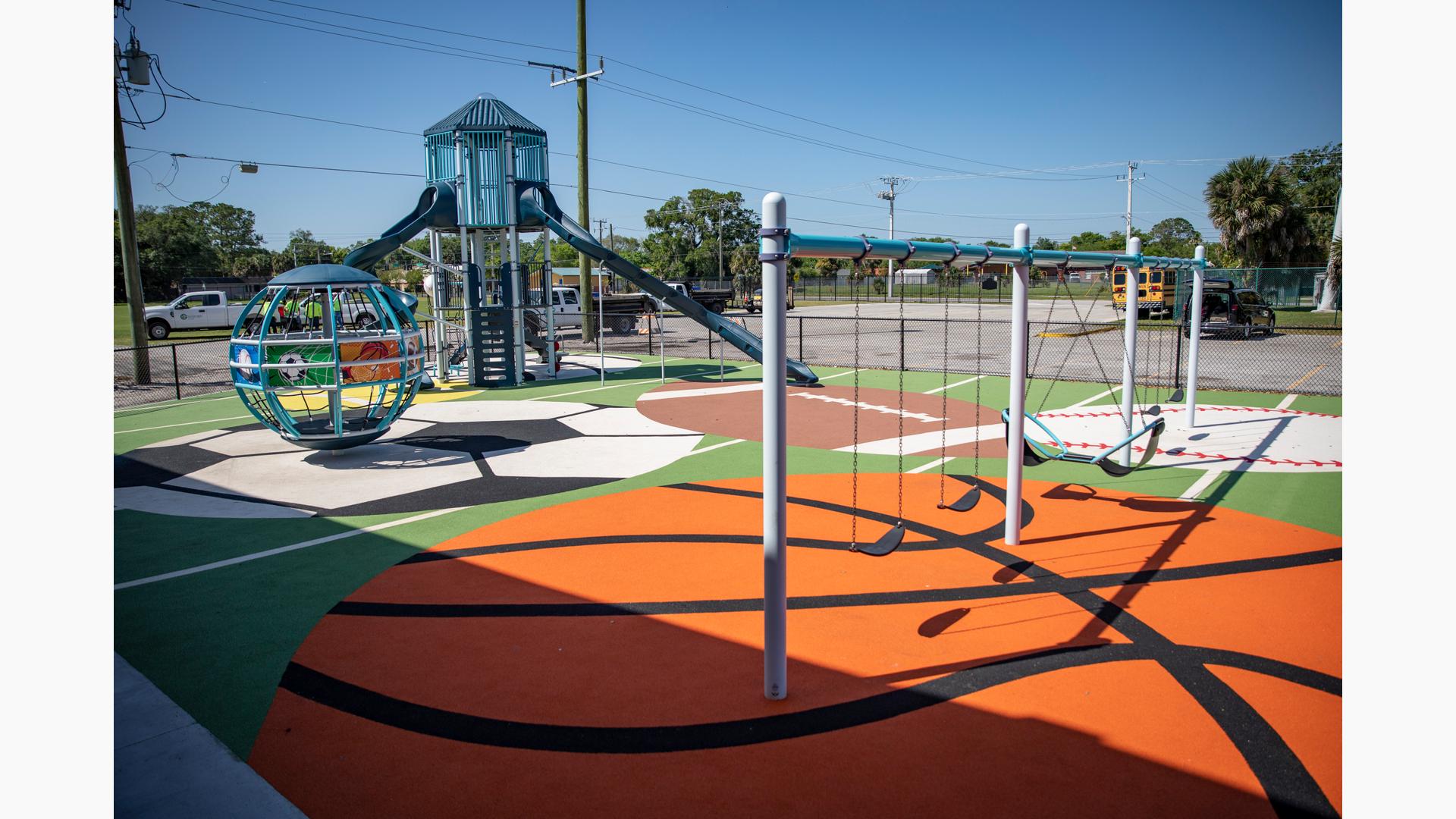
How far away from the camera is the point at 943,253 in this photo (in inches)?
247

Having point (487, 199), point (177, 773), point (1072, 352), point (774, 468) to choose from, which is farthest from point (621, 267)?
point (177, 773)

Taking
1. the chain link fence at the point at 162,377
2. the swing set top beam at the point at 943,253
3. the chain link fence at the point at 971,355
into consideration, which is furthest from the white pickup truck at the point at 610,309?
the swing set top beam at the point at 943,253

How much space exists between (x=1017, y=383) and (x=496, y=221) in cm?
1639

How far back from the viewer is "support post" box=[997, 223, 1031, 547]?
23.9ft

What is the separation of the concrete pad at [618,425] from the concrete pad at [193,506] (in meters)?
5.36

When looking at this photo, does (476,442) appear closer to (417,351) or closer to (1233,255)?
(417,351)

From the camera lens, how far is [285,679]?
5.43 m

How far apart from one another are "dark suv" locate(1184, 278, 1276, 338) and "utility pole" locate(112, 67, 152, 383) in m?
33.8

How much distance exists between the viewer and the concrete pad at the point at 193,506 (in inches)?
373

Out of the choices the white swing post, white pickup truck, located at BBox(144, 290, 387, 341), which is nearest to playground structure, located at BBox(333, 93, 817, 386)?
the white swing post

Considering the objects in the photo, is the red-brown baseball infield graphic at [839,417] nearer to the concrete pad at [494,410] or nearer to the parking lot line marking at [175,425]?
the concrete pad at [494,410]

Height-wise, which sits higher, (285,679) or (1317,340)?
(1317,340)

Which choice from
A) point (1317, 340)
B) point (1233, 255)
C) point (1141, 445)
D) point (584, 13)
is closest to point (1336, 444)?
point (1141, 445)

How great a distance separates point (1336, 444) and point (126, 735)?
14.5m
